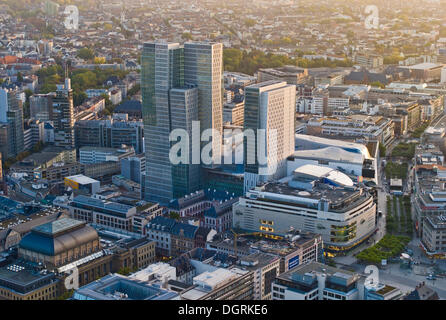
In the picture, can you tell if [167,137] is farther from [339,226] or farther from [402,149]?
[402,149]

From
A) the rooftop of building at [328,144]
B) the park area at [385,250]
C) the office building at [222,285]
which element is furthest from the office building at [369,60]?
the office building at [222,285]

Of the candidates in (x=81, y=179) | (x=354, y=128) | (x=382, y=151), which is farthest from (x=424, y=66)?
(x=81, y=179)

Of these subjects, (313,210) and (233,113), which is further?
(233,113)

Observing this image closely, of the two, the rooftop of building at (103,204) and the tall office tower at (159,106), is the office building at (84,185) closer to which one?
the tall office tower at (159,106)

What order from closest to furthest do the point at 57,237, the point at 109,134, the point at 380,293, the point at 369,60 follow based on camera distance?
the point at 380,293 → the point at 57,237 → the point at 109,134 → the point at 369,60

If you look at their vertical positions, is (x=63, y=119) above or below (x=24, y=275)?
above
